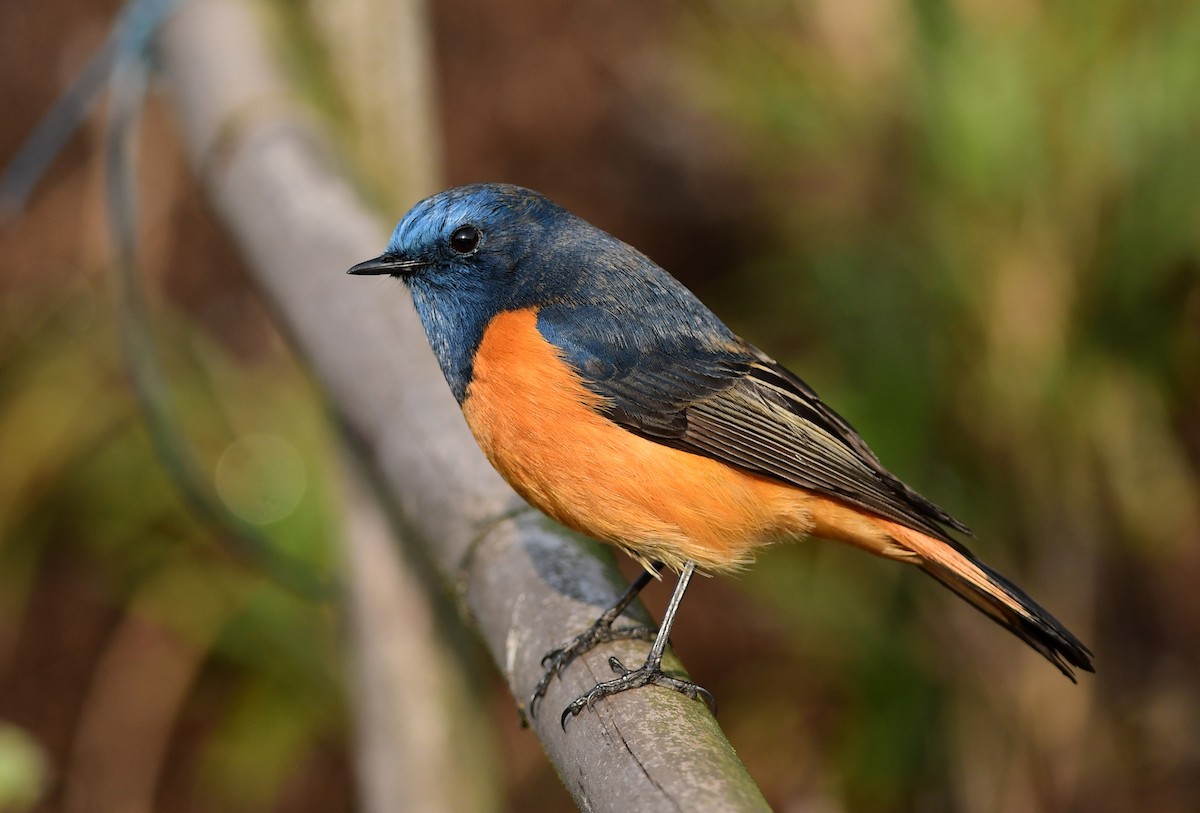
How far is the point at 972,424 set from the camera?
4.36m

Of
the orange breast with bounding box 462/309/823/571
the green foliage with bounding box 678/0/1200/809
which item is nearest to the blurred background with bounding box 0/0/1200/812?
the green foliage with bounding box 678/0/1200/809

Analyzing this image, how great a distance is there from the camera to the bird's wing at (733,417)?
280 cm

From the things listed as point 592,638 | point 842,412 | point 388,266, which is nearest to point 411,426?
point 388,266

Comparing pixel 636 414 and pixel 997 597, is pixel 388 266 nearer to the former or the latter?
pixel 636 414

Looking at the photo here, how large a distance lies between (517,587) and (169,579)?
11.5ft

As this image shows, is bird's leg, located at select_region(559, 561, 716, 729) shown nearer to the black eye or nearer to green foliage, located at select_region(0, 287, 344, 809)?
the black eye

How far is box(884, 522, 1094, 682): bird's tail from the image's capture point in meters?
2.60

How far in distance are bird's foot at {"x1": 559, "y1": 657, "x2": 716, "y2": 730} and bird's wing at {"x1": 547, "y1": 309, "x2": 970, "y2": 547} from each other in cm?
58

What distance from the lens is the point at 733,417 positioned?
289 centimetres

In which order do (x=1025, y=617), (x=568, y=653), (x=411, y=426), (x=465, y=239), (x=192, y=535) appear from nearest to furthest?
(x=568, y=653)
(x=1025, y=617)
(x=411, y=426)
(x=465, y=239)
(x=192, y=535)

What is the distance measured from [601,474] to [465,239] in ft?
2.18

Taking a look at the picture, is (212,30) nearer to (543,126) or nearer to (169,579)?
(169,579)

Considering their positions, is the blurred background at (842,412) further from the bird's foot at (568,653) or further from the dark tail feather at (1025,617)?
the dark tail feather at (1025,617)

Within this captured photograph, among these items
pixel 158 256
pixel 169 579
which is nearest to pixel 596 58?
pixel 158 256
